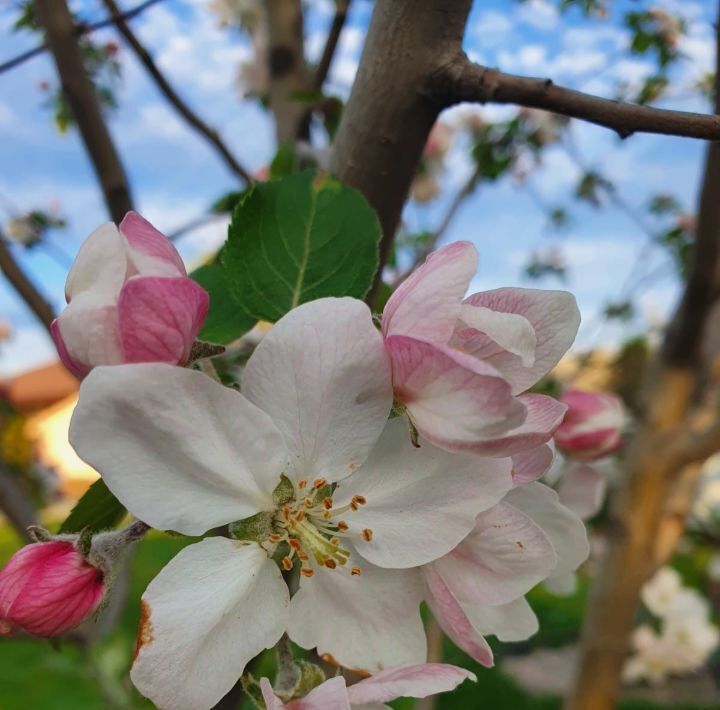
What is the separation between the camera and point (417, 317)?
42 cm

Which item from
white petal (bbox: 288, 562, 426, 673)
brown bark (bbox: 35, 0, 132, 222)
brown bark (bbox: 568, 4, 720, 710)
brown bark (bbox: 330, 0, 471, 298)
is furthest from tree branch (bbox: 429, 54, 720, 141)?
brown bark (bbox: 568, 4, 720, 710)

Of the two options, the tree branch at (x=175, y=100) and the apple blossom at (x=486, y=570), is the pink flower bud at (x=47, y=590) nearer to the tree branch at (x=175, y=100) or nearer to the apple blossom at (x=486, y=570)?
A: the apple blossom at (x=486, y=570)

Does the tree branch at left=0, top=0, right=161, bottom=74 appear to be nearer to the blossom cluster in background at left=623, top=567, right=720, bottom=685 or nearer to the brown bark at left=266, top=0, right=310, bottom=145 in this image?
the brown bark at left=266, top=0, right=310, bottom=145

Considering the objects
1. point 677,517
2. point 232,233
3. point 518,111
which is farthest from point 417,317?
point 518,111

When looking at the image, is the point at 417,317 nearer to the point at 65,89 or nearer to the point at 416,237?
the point at 65,89

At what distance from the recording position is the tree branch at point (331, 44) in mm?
1420

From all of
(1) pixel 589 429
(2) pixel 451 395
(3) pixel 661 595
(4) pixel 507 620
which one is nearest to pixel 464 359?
(2) pixel 451 395

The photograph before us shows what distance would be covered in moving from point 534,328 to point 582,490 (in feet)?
1.29

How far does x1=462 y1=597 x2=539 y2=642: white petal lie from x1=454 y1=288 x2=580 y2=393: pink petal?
0.19 meters

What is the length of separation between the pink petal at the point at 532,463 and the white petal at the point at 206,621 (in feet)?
0.52

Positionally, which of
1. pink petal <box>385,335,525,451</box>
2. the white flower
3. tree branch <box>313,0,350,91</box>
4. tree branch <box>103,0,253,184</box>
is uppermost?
tree branch <box>313,0,350,91</box>

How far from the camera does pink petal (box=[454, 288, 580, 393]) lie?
45cm

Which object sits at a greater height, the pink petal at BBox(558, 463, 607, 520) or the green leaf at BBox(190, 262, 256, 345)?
the green leaf at BBox(190, 262, 256, 345)

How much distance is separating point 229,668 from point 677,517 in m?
2.05
